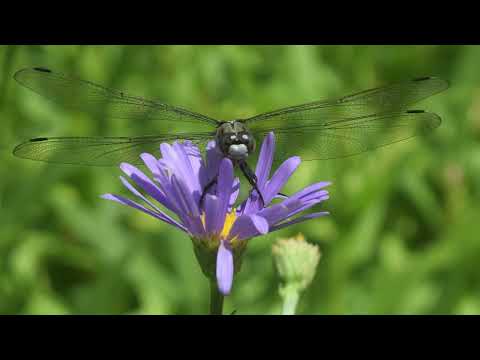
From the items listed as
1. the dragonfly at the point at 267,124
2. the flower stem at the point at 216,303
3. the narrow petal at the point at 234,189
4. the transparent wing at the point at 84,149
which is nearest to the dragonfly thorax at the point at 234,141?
the dragonfly at the point at 267,124

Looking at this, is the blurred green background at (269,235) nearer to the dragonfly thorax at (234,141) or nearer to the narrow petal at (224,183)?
the dragonfly thorax at (234,141)

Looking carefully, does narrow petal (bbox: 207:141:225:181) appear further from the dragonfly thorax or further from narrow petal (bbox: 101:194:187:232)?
narrow petal (bbox: 101:194:187:232)

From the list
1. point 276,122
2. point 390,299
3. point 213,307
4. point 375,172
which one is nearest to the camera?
point 213,307

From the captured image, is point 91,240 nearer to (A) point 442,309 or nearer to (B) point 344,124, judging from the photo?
(B) point 344,124

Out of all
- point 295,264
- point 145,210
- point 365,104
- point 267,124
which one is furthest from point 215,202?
point 365,104

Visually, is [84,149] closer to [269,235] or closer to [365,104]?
[365,104]

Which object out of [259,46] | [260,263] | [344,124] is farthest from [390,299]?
[259,46]

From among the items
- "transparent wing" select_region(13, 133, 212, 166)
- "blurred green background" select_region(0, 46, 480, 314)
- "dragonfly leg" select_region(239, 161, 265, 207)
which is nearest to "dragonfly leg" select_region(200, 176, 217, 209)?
"dragonfly leg" select_region(239, 161, 265, 207)
